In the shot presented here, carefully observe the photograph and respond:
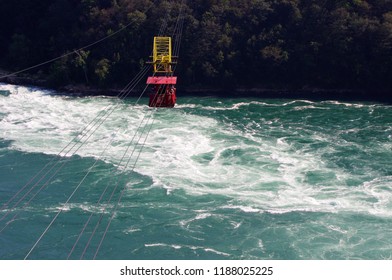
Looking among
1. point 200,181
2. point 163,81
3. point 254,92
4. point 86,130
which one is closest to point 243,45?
point 254,92

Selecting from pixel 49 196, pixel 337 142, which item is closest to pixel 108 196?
pixel 49 196

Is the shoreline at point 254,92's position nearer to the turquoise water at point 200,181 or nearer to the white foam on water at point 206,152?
the white foam on water at point 206,152

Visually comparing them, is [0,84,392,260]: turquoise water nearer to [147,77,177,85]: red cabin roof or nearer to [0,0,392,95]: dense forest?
[0,0,392,95]: dense forest

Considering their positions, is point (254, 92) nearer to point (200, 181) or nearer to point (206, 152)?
point (206, 152)

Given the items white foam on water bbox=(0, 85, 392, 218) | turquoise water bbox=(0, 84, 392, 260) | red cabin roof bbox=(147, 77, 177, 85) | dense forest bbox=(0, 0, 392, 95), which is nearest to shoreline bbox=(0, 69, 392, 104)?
dense forest bbox=(0, 0, 392, 95)

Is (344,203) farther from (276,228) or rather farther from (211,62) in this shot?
(211,62)
